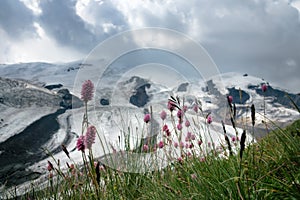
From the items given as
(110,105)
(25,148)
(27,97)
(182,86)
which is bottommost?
(25,148)

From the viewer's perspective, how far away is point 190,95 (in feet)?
18.2

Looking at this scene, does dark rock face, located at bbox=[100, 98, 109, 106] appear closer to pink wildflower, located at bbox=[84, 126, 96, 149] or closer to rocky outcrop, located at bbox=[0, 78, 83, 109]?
pink wildflower, located at bbox=[84, 126, 96, 149]

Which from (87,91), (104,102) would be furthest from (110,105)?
(87,91)

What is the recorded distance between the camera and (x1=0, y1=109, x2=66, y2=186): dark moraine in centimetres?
2897

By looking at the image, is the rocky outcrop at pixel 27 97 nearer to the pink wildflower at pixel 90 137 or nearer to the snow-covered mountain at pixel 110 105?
the snow-covered mountain at pixel 110 105

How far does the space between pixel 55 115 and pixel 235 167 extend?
187ft

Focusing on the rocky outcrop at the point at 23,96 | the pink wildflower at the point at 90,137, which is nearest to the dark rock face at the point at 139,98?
the pink wildflower at the point at 90,137

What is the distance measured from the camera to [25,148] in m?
38.7

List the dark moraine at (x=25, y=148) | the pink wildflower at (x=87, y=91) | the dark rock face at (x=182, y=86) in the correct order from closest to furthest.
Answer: the pink wildflower at (x=87, y=91) < the dark rock face at (x=182, y=86) < the dark moraine at (x=25, y=148)

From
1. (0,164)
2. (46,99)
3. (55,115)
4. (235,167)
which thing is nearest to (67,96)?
(46,99)

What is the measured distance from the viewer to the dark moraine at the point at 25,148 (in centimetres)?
2897

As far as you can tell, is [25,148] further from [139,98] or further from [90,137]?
[90,137]

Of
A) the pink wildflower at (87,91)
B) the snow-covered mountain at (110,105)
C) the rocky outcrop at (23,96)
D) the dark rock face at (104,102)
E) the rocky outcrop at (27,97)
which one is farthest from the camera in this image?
the rocky outcrop at (27,97)

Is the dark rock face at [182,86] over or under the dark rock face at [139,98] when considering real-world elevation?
over
